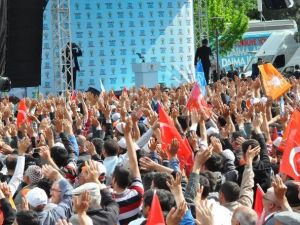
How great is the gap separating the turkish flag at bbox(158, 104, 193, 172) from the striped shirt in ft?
5.91

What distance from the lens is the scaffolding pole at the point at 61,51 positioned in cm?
2575

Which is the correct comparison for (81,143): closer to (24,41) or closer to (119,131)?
→ (119,131)

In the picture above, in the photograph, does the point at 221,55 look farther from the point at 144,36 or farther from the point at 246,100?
the point at 246,100

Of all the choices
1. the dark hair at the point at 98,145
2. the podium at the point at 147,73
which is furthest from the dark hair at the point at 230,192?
the podium at the point at 147,73

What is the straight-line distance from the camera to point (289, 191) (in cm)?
670

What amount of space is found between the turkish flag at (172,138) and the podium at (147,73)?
19417 millimetres

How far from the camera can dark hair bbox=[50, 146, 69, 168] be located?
9.70m

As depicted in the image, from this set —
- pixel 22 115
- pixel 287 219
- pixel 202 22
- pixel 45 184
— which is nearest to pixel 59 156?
pixel 45 184

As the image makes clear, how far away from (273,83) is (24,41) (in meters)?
9.94

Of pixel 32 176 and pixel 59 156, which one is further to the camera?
pixel 59 156

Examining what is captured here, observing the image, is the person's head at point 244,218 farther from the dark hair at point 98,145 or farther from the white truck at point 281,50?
the white truck at point 281,50

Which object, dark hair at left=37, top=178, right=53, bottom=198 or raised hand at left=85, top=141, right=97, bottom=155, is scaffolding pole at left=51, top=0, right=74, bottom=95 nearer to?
raised hand at left=85, top=141, right=97, bottom=155

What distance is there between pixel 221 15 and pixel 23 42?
39080 mm

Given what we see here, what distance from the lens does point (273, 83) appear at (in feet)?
49.7
